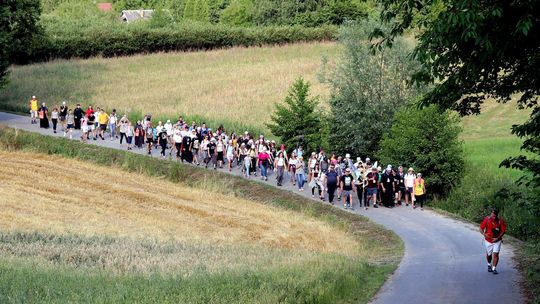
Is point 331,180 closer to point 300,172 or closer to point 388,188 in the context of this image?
point 388,188

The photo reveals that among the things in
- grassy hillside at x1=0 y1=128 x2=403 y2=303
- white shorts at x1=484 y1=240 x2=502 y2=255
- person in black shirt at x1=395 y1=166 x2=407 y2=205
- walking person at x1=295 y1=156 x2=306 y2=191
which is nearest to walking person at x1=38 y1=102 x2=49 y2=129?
grassy hillside at x1=0 y1=128 x2=403 y2=303

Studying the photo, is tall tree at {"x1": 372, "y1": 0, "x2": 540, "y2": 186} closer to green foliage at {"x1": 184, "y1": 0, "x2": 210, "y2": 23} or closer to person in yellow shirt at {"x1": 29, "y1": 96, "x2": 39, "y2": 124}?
person in yellow shirt at {"x1": 29, "y1": 96, "x2": 39, "y2": 124}

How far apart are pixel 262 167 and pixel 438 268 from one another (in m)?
15.0

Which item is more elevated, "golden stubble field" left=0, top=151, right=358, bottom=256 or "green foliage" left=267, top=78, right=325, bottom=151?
"green foliage" left=267, top=78, right=325, bottom=151

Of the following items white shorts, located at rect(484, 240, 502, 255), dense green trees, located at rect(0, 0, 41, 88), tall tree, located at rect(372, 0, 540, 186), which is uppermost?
dense green trees, located at rect(0, 0, 41, 88)

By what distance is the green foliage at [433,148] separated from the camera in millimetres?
33938

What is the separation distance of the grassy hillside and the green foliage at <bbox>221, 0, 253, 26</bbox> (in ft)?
209

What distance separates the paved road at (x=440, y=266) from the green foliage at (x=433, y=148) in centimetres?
328

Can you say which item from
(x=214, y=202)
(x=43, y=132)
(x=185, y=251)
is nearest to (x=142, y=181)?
(x=214, y=202)

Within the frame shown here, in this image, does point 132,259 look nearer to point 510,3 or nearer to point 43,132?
point 510,3

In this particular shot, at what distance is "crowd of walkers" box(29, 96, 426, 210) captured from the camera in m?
31.4

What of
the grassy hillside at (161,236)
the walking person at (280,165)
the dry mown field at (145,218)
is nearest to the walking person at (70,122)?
the grassy hillside at (161,236)

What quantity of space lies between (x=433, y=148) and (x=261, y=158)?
21.8 feet

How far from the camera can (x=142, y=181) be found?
3662 centimetres
